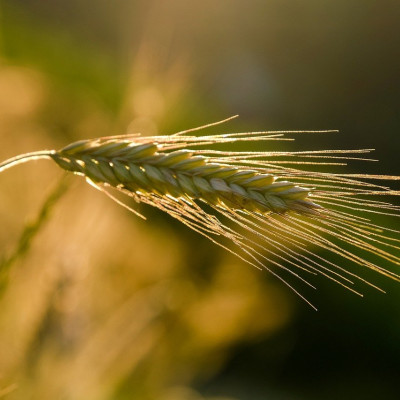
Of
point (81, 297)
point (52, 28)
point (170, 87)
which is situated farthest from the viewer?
point (52, 28)

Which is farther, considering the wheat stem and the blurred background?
the blurred background

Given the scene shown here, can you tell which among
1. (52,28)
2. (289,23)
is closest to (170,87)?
(289,23)

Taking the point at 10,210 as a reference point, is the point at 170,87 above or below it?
above

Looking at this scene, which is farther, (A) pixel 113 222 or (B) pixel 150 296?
(A) pixel 113 222

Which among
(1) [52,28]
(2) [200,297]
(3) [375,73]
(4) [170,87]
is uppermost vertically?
(3) [375,73]

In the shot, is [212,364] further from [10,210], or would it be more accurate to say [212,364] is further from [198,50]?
[198,50]

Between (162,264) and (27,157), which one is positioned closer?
(27,157)

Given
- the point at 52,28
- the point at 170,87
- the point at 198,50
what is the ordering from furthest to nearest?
the point at 52,28, the point at 198,50, the point at 170,87

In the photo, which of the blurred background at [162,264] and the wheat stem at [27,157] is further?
the blurred background at [162,264]
